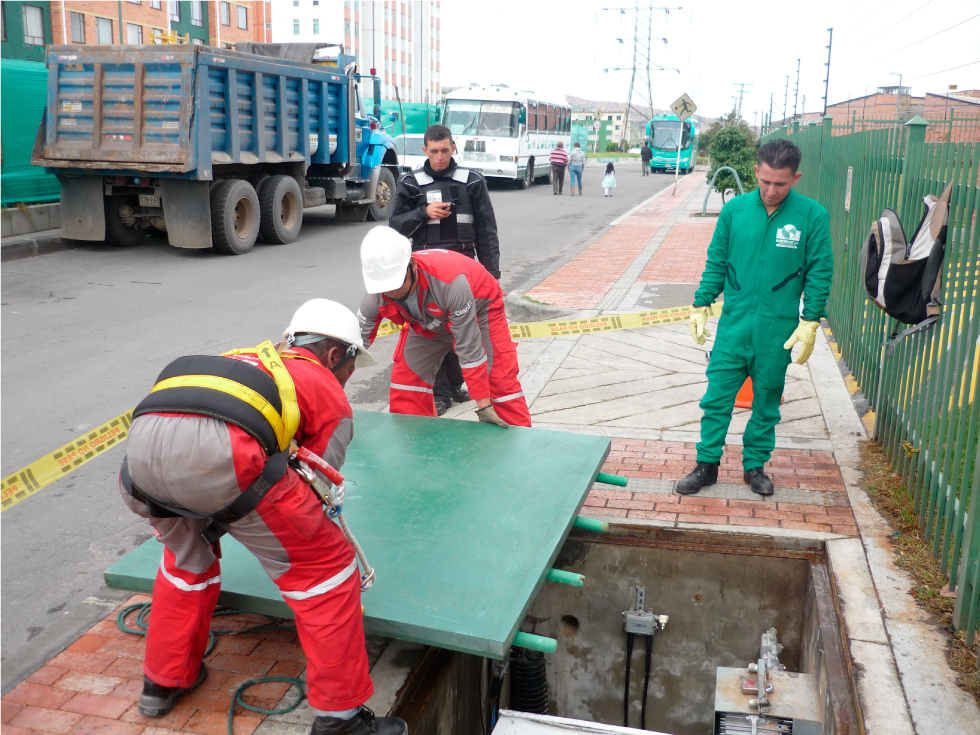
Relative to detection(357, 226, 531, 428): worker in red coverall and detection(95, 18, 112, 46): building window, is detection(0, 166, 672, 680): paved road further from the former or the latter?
detection(95, 18, 112, 46): building window

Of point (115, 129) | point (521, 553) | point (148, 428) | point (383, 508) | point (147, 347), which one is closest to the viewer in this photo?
point (148, 428)

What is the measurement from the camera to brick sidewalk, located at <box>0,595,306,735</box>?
284cm

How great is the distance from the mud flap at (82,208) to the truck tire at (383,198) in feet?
21.6

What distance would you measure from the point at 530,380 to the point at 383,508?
3.29m

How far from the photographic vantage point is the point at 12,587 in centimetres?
387

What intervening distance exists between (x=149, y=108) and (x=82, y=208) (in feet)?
6.65

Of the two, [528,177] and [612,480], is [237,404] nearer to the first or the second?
[612,480]

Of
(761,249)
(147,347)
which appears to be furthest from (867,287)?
(147,347)

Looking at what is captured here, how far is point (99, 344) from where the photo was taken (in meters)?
7.88

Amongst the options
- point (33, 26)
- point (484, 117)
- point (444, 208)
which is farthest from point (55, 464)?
point (33, 26)

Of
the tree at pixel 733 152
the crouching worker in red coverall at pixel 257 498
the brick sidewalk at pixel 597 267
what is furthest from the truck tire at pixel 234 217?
the tree at pixel 733 152

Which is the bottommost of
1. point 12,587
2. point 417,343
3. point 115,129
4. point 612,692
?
point 612,692

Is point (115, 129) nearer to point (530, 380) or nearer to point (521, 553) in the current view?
point (530, 380)

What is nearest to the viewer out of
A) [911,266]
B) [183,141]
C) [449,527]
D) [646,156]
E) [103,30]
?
[449,527]
